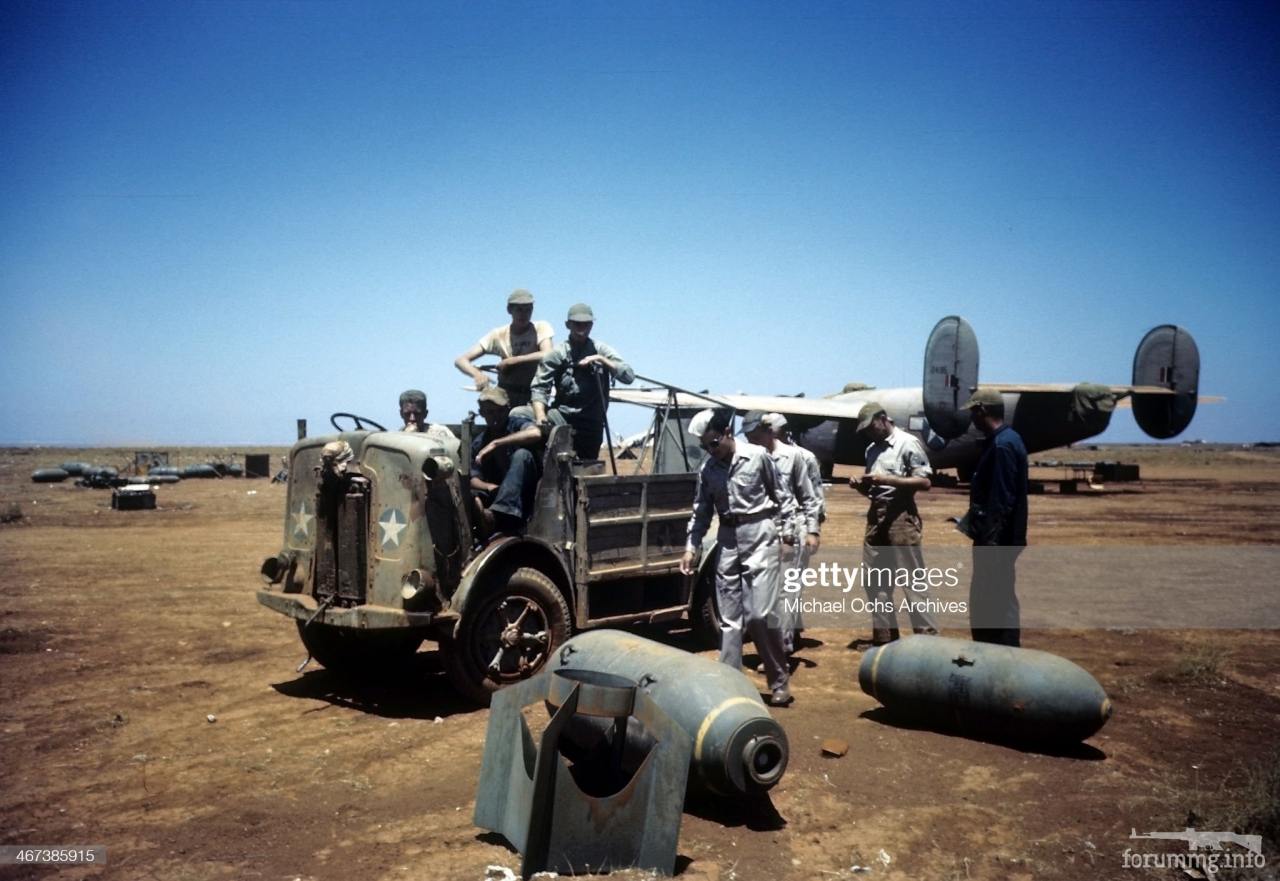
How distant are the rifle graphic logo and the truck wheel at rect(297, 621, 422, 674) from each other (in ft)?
16.5

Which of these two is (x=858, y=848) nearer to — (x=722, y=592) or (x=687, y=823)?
(x=687, y=823)

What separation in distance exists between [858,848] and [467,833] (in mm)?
1985

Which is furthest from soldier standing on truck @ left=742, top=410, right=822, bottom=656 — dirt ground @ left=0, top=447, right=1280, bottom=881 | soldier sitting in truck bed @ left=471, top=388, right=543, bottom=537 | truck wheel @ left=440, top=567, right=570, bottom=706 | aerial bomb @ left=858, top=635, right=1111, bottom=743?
truck wheel @ left=440, top=567, right=570, bottom=706

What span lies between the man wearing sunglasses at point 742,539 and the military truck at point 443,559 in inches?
43.2

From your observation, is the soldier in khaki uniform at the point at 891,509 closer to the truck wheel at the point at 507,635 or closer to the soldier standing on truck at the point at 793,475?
the soldier standing on truck at the point at 793,475

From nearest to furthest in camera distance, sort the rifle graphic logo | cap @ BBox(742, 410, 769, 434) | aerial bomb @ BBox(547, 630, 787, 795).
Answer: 1. the rifle graphic logo
2. aerial bomb @ BBox(547, 630, 787, 795)
3. cap @ BBox(742, 410, 769, 434)

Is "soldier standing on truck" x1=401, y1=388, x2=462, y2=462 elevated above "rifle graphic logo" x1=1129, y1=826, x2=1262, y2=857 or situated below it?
above

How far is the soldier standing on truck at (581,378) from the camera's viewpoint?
7.35 metres

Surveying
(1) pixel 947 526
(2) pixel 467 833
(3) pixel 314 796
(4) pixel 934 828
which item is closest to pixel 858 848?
(4) pixel 934 828

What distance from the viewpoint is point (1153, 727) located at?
602 centimetres

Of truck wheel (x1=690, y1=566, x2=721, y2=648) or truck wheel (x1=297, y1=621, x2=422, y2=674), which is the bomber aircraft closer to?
truck wheel (x1=690, y1=566, x2=721, y2=648)

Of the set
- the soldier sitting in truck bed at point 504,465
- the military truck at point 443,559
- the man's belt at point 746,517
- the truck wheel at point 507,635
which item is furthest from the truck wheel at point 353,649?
the man's belt at point 746,517

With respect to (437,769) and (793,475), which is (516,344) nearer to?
(793,475)

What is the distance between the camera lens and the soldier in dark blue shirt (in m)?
6.30
